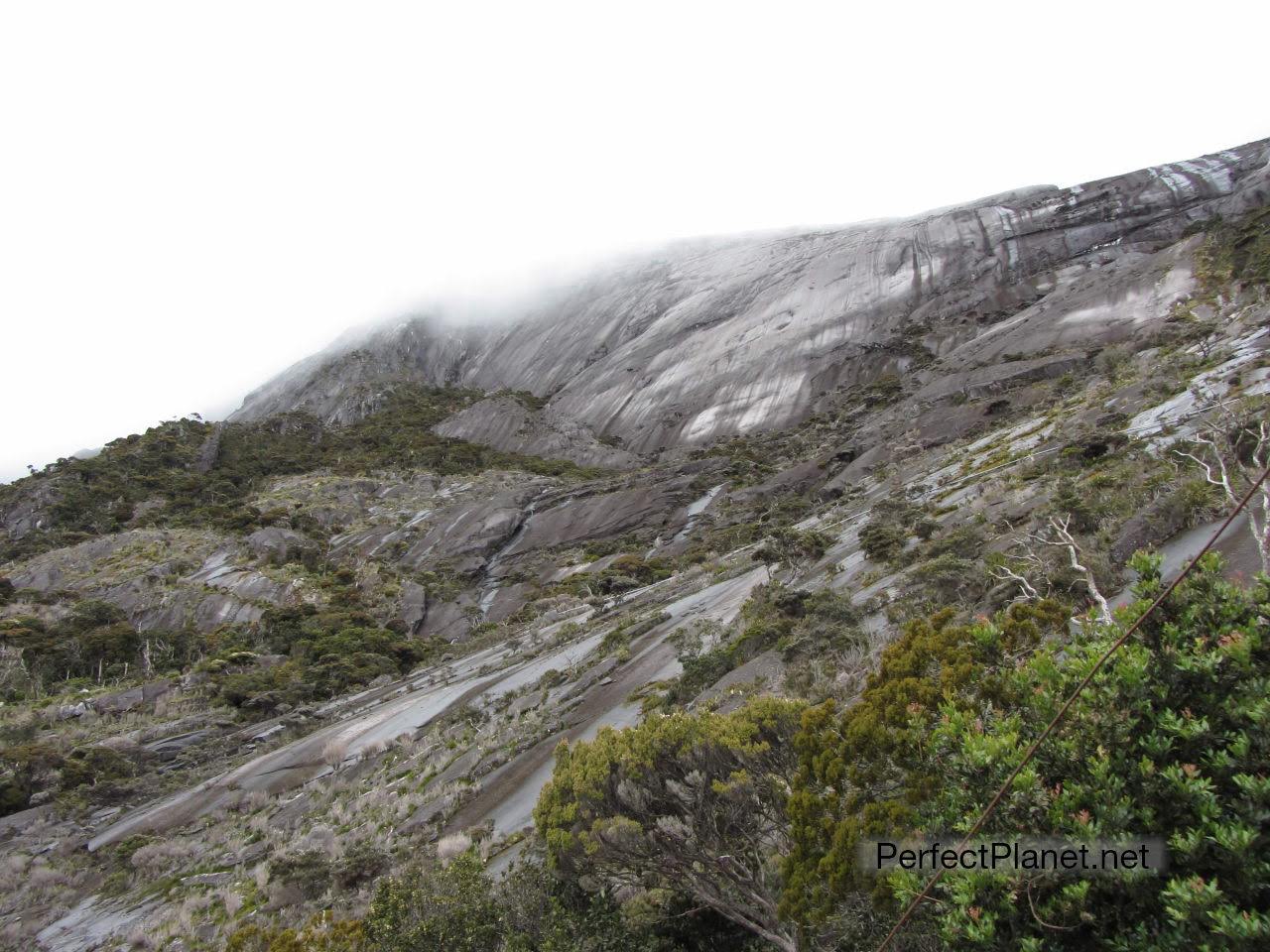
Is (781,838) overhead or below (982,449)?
overhead

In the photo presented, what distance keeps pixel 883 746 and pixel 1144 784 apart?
1.98 metres

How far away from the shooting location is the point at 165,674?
40.2m

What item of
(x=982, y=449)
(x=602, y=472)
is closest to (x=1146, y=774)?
(x=982, y=449)

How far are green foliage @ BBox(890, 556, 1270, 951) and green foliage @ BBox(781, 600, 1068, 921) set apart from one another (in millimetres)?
410

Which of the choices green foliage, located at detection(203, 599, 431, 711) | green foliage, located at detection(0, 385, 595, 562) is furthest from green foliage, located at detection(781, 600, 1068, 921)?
green foliage, located at detection(0, 385, 595, 562)

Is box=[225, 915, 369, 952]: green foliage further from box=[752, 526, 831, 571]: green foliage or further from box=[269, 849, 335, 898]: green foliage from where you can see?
box=[752, 526, 831, 571]: green foliage

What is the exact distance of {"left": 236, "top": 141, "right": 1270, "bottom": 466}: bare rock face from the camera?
202ft

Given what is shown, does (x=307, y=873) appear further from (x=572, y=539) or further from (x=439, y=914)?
(x=572, y=539)

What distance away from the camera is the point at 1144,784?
3.95m

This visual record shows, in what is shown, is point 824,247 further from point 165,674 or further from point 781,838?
point 781,838

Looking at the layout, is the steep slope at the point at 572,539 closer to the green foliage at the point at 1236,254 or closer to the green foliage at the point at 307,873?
the green foliage at the point at 307,873

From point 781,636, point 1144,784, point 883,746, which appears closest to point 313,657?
point 781,636

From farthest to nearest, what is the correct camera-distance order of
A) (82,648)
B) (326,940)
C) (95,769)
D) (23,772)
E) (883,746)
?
(82,648) < (95,769) < (23,772) < (326,940) < (883,746)

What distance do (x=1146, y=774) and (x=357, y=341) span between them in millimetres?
154924
